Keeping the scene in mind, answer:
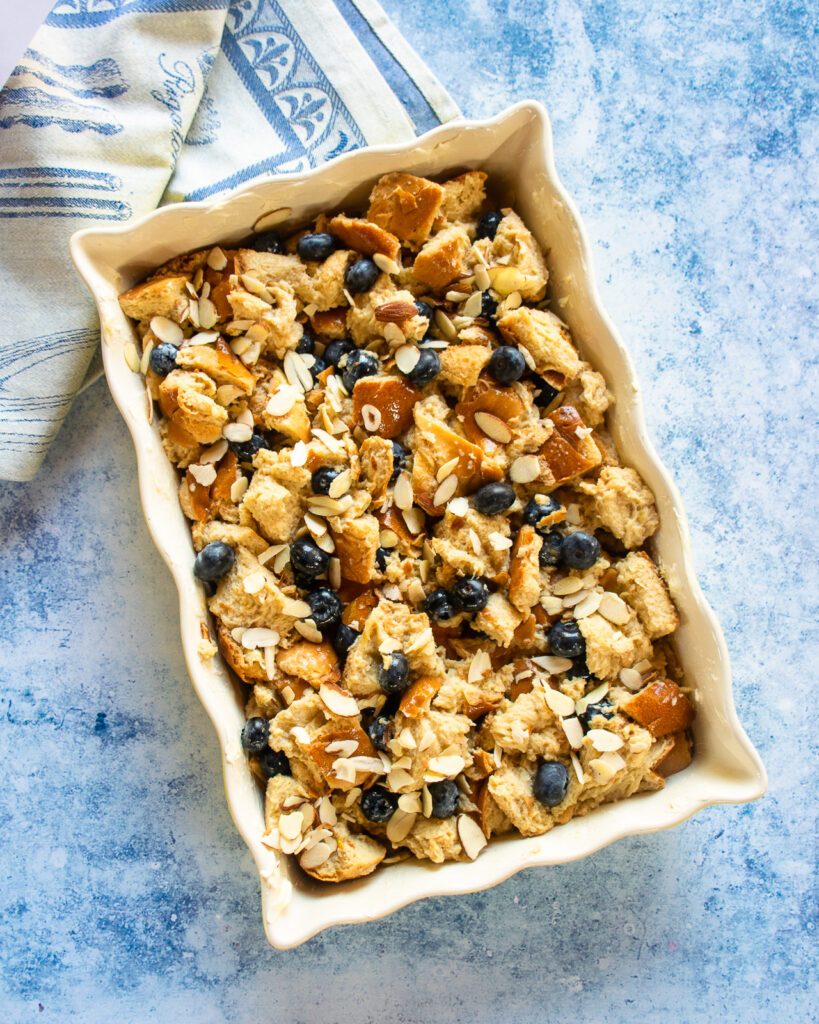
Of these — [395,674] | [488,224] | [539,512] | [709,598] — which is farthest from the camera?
[709,598]

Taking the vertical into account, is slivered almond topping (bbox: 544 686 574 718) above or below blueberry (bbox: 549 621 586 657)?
below

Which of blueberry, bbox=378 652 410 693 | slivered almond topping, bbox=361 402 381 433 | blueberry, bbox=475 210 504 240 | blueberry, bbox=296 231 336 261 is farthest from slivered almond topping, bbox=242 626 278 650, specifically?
blueberry, bbox=475 210 504 240

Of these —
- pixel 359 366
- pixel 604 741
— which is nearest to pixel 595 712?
pixel 604 741

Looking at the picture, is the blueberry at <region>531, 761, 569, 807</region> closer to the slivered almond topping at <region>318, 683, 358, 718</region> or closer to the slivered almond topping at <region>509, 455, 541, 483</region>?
the slivered almond topping at <region>318, 683, 358, 718</region>

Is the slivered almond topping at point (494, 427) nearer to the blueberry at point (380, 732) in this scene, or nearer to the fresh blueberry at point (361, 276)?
the fresh blueberry at point (361, 276)

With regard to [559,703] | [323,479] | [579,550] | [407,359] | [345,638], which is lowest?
[345,638]

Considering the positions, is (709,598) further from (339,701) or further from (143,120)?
(143,120)
